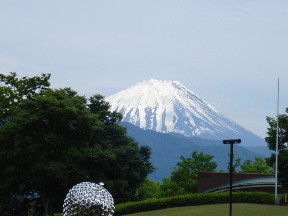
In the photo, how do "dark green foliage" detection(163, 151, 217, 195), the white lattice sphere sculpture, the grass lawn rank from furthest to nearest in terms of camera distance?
"dark green foliage" detection(163, 151, 217, 195) → the grass lawn → the white lattice sphere sculpture

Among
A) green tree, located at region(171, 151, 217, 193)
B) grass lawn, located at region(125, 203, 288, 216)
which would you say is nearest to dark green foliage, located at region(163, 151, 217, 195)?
green tree, located at region(171, 151, 217, 193)

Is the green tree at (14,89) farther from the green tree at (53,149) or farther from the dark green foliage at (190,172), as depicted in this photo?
the dark green foliage at (190,172)

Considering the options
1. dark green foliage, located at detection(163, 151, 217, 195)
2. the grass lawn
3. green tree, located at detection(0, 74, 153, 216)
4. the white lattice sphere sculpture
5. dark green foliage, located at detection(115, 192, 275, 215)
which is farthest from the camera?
dark green foliage, located at detection(163, 151, 217, 195)

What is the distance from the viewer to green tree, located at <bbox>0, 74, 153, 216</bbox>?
35.5 meters

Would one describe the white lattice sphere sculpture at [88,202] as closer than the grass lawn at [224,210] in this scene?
Yes

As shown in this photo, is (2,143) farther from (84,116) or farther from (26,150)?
(84,116)

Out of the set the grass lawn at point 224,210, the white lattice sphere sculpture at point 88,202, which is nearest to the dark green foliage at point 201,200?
the grass lawn at point 224,210

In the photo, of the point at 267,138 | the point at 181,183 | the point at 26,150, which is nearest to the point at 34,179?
the point at 26,150

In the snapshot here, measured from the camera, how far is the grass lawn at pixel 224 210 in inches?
1246

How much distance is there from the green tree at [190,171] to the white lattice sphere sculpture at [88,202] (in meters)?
49.9

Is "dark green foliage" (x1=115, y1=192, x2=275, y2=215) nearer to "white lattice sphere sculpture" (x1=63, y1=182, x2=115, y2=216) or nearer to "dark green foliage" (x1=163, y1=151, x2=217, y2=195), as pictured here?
"dark green foliage" (x1=163, y1=151, x2=217, y2=195)

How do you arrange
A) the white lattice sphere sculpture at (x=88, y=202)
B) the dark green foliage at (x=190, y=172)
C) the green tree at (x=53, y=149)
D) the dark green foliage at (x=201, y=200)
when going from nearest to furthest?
the white lattice sphere sculpture at (x=88, y=202), the green tree at (x=53, y=149), the dark green foliage at (x=201, y=200), the dark green foliage at (x=190, y=172)

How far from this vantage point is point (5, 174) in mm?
36531

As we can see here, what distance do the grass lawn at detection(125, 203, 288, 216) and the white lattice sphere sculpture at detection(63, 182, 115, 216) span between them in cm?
2375
